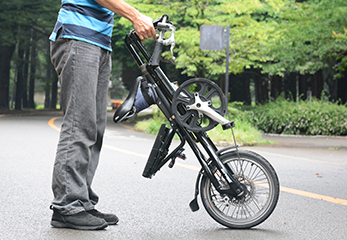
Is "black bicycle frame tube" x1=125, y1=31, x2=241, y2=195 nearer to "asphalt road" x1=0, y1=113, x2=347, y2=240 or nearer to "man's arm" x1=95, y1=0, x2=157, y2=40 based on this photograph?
"man's arm" x1=95, y1=0, x2=157, y2=40

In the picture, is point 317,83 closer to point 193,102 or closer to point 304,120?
point 304,120

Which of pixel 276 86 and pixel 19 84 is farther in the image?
pixel 19 84

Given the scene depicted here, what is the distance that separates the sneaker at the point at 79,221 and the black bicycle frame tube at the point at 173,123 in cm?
85

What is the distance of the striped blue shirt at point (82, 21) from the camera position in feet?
10.8

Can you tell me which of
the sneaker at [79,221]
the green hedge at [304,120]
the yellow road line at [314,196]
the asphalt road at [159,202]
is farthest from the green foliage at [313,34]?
the sneaker at [79,221]

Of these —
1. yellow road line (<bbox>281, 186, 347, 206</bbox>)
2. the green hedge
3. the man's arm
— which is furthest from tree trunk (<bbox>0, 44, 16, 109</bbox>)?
the man's arm

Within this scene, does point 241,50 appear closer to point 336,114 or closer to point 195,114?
point 336,114

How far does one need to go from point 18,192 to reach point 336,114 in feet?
44.6

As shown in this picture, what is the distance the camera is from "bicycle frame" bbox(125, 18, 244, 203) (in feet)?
11.4

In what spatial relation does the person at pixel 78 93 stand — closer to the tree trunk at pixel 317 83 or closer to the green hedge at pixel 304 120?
the green hedge at pixel 304 120

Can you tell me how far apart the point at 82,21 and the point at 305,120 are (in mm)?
13987

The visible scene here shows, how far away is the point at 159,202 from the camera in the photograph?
4.42 meters

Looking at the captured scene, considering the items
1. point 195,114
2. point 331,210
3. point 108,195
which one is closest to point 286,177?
point 331,210

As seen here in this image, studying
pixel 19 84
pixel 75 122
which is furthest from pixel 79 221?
pixel 19 84
